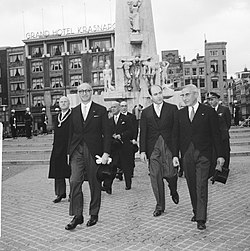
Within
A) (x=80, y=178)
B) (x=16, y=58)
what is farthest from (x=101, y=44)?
(x=80, y=178)

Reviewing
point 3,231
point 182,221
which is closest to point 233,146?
point 182,221

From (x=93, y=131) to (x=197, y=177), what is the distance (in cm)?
171

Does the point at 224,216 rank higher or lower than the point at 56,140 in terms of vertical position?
lower

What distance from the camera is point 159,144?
7293mm

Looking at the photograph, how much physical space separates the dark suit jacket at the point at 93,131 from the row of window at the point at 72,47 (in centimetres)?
6816

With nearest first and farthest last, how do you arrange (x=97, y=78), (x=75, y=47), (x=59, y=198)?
(x=59, y=198) → (x=97, y=78) → (x=75, y=47)

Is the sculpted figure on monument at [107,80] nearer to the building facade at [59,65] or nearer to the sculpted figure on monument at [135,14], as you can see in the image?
the sculpted figure on monument at [135,14]

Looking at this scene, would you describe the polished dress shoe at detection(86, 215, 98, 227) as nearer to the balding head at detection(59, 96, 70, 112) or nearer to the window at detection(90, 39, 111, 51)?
the balding head at detection(59, 96, 70, 112)

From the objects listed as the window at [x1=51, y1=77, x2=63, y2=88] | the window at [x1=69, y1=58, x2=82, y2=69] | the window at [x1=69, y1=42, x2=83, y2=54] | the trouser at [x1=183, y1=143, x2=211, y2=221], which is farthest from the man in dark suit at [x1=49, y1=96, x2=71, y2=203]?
the window at [x1=69, y1=42, x2=83, y2=54]

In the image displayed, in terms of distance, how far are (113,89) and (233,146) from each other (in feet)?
35.1

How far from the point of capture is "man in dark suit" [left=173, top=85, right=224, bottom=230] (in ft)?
20.8

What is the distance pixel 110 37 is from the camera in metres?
73.8

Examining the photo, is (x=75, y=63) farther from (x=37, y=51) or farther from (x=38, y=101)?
(x=38, y=101)

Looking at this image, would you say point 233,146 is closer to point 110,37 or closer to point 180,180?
point 180,180
